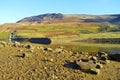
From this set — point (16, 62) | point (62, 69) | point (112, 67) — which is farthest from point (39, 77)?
point (112, 67)

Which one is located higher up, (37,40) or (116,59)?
(116,59)

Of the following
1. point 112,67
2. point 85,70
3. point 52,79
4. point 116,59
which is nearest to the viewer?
point 52,79

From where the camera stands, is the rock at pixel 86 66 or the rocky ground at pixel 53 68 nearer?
the rocky ground at pixel 53 68

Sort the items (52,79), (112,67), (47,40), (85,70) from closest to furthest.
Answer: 1. (52,79)
2. (85,70)
3. (112,67)
4. (47,40)

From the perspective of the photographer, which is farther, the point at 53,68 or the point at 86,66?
the point at 53,68

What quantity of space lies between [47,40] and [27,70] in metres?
96.2

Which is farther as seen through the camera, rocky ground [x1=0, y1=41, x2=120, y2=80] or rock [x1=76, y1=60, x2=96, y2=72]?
rock [x1=76, y1=60, x2=96, y2=72]

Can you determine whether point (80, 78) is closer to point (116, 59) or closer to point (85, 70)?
point (85, 70)

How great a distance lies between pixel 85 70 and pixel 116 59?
22.7 ft

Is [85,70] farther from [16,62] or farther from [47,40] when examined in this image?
[47,40]

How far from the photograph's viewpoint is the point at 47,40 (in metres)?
120

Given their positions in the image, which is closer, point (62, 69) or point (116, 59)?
point (62, 69)

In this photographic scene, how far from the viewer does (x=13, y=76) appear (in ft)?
72.4

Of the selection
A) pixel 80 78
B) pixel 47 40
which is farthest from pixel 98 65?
pixel 47 40
